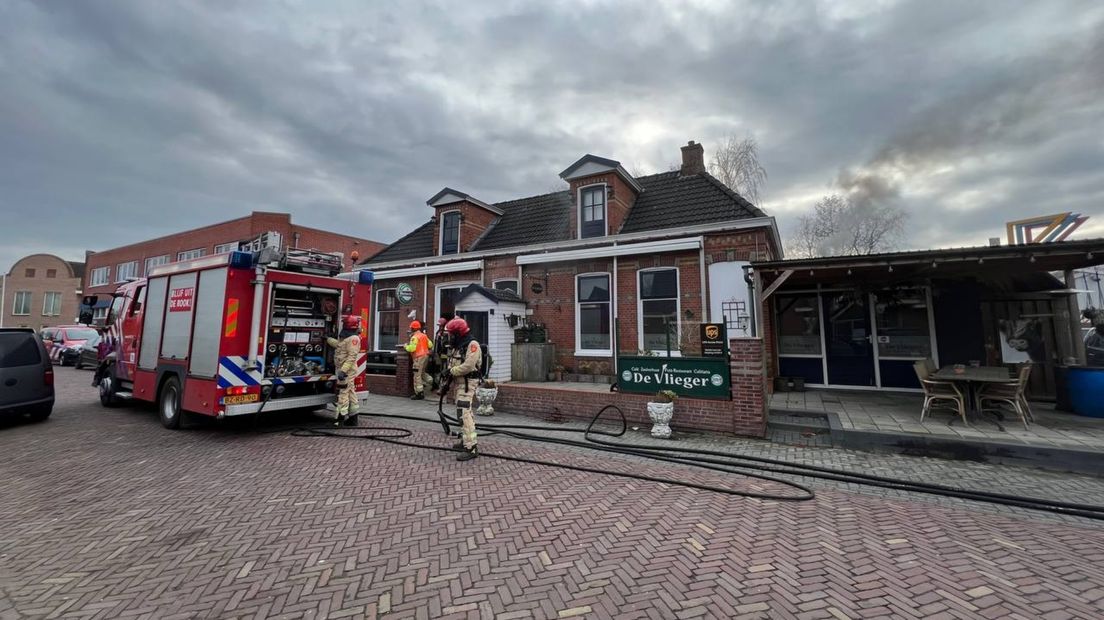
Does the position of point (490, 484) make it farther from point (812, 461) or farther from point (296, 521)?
point (812, 461)

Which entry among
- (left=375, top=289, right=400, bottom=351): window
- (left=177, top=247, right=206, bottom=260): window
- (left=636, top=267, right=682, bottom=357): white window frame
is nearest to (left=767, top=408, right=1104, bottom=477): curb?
(left=636, top=267, right=682, bottom=357): white window frame

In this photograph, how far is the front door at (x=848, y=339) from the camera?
10391mm

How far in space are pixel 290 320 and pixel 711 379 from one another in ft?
24.5

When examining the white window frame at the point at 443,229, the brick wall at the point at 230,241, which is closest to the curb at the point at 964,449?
the white window frame at the point at 443,229

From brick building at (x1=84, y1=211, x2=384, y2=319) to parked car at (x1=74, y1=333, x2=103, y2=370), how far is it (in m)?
6.29

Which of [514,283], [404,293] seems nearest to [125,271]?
[404,293]

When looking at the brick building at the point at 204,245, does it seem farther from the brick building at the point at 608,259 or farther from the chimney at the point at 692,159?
the chimney at the point at 692,159

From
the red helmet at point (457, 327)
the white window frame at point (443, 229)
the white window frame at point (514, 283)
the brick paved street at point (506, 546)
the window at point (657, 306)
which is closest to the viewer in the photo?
the brick paved street at point (506, 546)

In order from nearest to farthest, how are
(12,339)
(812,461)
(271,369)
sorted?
1. (812,461)
2. (271,369)
3. (12,339)

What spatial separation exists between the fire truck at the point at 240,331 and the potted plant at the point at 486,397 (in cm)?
238

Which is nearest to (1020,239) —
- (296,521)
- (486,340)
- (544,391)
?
(544,391)

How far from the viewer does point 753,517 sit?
3.98 metres

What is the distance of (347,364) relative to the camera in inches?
294

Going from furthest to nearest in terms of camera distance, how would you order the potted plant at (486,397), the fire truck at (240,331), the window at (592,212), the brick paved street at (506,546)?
the window at (592,212) < the potted plant at (486,397) < the fire truck at (240,331) < the brick paved street at (506,546)
